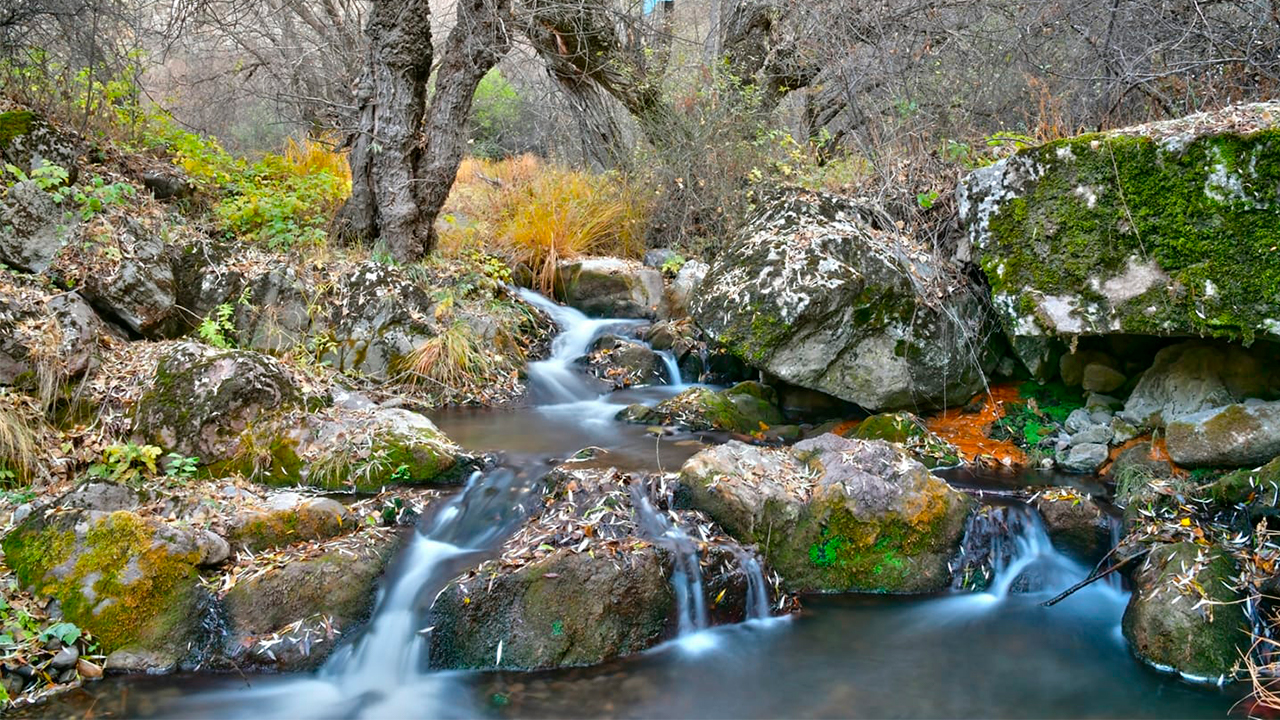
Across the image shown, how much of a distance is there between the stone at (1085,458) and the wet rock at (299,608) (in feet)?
14.5

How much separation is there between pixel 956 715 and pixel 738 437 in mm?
2788

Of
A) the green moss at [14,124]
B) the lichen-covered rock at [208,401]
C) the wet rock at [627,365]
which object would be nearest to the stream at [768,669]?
the lichen-covered rock at [208,401]

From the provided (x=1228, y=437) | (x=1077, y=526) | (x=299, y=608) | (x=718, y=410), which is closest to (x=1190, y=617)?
(x=1077, y=526)

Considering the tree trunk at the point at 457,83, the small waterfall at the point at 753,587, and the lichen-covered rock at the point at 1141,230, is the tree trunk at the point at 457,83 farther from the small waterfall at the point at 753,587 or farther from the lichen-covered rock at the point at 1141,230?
the small waterfall at the point at 753,587

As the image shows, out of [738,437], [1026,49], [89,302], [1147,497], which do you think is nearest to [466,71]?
[89,302]

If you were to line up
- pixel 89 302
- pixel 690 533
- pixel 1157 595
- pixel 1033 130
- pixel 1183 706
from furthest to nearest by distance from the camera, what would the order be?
1. pixel 1033 130
2. pixel 89 302
3. pixel 690 533
4. pixel 1157 595
5. pixel 1183 706

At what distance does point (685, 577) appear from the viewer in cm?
423

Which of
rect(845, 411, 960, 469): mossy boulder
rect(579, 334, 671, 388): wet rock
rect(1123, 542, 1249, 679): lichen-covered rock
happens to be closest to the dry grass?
rect(579, 334, 671, 388): wet rock

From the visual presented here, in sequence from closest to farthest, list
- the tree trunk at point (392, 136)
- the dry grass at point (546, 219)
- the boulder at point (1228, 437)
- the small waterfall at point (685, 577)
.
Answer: the small waterfall at point (685, 577)
the boulder at point (1228, 437)
the tree trunk at point (392, 136)
the dry grass at point (546, 219)

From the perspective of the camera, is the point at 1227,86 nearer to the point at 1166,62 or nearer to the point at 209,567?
the point at 1166,62

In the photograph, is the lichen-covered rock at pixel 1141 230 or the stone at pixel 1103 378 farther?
the stone at pixel 1103 378

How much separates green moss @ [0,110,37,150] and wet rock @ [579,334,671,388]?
16.6ft

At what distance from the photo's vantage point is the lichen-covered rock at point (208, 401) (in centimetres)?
530

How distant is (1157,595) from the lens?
3.95 meters
